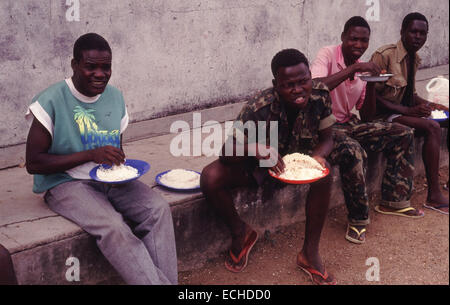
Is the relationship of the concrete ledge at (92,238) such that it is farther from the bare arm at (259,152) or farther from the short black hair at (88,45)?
the short black hair at (88,45)

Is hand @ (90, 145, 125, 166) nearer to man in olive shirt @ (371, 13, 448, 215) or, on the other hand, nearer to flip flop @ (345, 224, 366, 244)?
flip flop @ (345, 224, 366, 244)

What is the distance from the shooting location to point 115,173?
96.3 inches

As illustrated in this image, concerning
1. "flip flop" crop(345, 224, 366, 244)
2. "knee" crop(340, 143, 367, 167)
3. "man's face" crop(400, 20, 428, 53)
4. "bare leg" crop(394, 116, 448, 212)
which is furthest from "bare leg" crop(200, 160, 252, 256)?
"man's face" crop(400, 20, 428, 53)

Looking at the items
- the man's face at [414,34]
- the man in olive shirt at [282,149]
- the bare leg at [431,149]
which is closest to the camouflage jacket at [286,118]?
the man in olive shirt at [282,149]

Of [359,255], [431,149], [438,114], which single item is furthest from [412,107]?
[359,255]

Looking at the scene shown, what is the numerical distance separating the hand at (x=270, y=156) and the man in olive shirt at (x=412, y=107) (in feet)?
5.63

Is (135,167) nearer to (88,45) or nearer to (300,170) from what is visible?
(88,45)
